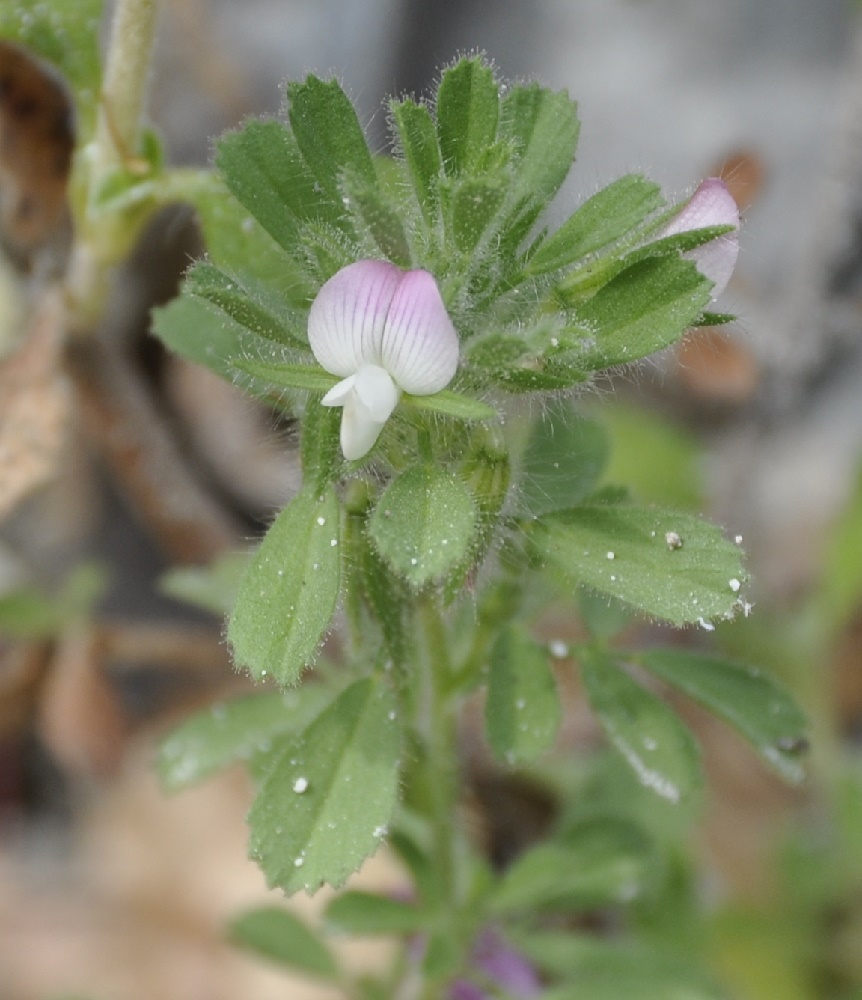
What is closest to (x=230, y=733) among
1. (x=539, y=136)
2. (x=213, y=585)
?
(x=213, y=585)

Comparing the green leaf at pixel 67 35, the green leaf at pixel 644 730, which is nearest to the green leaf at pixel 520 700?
the green leaf at pixel 644 730

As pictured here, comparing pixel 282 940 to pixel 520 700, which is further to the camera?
pixel 282 940

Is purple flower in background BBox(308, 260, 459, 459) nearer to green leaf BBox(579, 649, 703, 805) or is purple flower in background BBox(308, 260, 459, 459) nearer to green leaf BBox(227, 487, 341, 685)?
green leaf BBox(227, 487, 341, 685)

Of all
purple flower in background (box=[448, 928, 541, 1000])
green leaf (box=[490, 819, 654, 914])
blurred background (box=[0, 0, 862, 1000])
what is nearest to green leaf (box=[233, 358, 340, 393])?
green leaf (box=[490, 819, 654, 914])

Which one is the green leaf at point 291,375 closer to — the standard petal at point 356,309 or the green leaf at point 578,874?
the standard petal at point 356,309

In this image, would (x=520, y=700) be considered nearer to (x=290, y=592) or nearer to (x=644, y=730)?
(x=644, y=730)
